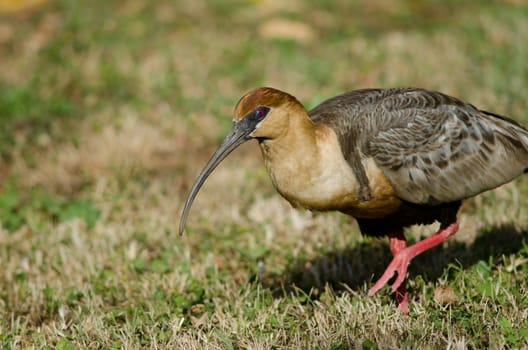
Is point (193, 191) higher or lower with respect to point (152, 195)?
higher

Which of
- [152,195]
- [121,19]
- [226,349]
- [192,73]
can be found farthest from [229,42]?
[226,349]

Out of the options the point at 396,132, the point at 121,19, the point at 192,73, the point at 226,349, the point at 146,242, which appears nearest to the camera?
the point at 226,349

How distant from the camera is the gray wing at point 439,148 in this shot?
469 cm

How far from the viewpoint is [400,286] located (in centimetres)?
493

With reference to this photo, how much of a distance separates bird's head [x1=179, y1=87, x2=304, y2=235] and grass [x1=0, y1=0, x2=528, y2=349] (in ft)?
3.59

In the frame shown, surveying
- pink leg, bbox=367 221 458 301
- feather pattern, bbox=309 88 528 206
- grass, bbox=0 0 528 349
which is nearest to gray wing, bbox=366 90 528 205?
feather pattern, bbox=309 88 528 206

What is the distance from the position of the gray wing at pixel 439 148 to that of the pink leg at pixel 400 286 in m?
0.49

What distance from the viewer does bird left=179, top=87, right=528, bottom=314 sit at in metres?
4.50

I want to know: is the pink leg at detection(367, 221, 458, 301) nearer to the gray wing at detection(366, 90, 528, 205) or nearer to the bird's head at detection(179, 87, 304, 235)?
the gray wing at detection(366, 90, 528, 205)

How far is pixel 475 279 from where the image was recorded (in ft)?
16.3

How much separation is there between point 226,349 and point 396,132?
1.68 metres

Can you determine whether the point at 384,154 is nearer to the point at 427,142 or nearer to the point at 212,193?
the point at 427,142

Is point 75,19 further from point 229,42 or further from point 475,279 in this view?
point 475,279

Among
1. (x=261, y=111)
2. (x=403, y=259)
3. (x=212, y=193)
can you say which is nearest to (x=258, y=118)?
(x=261, y=111)
